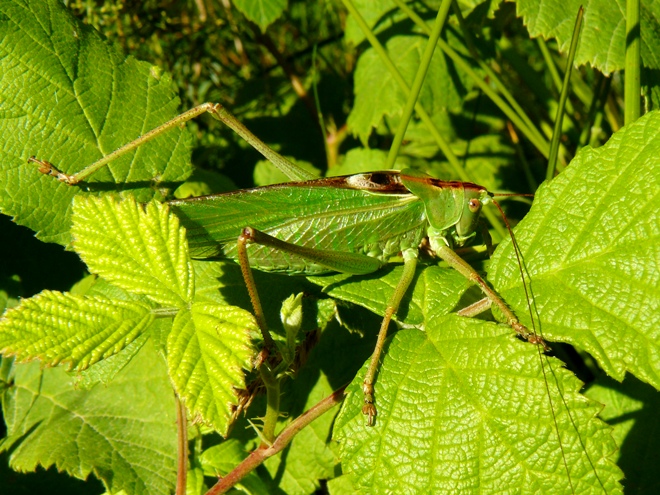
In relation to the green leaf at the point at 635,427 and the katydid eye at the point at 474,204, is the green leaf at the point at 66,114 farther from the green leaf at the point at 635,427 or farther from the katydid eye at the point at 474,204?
the green leaf at the point at 635,427

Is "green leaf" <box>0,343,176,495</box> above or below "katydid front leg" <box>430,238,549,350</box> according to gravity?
below

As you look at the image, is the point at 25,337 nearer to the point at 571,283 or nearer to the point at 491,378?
the point at 491,378

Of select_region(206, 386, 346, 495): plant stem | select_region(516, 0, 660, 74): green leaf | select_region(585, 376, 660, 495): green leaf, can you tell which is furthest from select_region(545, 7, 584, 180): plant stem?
select_region(206, 386, 346, 495): plant stem

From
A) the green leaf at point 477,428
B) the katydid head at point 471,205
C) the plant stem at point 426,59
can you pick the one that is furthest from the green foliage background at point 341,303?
the plant stem at point 426,59

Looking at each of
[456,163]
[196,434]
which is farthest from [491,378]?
[456,163]

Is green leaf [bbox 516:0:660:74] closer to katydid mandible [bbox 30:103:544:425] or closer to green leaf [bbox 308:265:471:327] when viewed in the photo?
katydid mandible [bbox 30:103:544:425]

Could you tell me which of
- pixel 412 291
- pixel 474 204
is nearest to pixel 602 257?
pixel 412 291

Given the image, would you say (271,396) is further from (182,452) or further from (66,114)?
(66,114)
